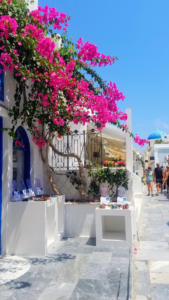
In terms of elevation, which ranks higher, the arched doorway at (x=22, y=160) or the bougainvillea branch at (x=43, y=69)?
the bougainvillea branch at (x=43, y=69)

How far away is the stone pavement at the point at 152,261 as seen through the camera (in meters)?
3.94

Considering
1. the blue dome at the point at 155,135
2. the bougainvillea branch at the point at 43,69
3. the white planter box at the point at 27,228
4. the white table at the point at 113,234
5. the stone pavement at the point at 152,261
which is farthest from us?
the blue dome at the point at 155,135

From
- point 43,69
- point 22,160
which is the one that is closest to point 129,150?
point 22,160

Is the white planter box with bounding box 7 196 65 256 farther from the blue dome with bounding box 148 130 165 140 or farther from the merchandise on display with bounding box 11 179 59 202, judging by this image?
the blue dome with bounding box 148 130 165 140

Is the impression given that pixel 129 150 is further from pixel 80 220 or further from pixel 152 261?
pixel 152 261

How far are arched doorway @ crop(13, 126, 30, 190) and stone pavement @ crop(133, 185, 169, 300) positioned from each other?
3289mm

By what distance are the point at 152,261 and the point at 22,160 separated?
3.89 meters

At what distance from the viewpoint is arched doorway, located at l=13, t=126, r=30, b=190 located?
20.8ft

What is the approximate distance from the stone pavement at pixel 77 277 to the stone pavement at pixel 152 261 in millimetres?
231

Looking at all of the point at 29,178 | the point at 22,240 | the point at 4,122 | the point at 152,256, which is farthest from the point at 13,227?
the point at 152,256

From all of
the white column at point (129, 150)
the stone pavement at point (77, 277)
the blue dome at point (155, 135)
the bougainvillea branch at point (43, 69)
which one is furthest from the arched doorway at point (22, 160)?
the blue dome at point (155, 135)

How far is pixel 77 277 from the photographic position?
4199mm

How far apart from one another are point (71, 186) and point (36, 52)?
3.82 metres

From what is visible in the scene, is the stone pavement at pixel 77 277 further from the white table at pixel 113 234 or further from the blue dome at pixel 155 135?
the blue dome at pixel 155 135
